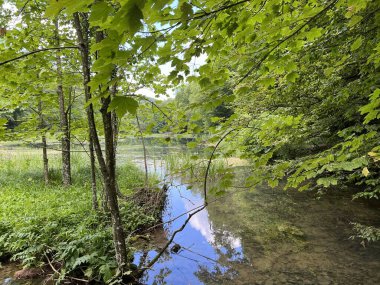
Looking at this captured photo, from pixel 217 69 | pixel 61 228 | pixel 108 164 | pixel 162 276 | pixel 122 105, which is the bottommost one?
pixel 162 276

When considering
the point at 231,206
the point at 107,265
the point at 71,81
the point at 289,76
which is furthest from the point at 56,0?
the point at 231,206

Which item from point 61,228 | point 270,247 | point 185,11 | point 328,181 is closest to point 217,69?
point 185,11

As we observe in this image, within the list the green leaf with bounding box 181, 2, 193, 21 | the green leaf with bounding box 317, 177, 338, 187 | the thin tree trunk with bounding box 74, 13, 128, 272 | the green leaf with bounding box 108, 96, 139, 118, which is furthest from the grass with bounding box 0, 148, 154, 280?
the green leaf with bounding box 181, 2, 193, 21

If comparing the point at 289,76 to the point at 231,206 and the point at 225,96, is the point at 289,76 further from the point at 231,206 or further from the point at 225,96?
the point at 231,206

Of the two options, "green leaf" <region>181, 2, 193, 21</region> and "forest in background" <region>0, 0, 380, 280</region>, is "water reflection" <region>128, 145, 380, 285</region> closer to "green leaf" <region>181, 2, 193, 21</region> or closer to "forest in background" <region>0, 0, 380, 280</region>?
"forest in background" <region>0, 0, 380, 280</region>

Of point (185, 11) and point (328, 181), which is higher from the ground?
point (185, 11)

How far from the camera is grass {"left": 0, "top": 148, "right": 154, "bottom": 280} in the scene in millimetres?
4242

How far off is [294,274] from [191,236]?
2.64m

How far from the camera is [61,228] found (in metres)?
4.95

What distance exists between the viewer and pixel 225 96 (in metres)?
2.18

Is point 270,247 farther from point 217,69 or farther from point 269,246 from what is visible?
point 217,69

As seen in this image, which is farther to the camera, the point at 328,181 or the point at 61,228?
the point at 61,228

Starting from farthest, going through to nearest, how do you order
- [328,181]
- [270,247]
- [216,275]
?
1. [270,247]
2. [216,275]
3. [328,181]

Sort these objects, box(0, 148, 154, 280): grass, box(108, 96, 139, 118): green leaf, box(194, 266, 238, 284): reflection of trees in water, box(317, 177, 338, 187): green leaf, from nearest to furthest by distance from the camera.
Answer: box(108, 96, 139, 118): green leaf → box(317, 177, 338, 187): green leaf → box(0, 148, 154, 280): grass → box(194, 266, 238, 284): reflection of trees in water
